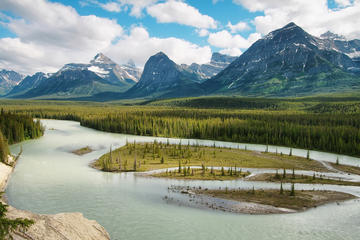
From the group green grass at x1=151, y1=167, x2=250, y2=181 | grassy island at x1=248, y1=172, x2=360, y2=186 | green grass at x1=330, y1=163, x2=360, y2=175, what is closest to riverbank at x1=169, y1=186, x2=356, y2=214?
green grass at x1=151, y1=167, x2=250, y2=181

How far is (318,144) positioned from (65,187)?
281ft

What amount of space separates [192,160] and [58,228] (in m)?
50.1

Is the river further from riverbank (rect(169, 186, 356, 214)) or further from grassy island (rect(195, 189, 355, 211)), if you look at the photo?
grassy island (rect(195, 189, 355, 211))

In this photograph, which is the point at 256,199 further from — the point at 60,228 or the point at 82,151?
the point at 82,151

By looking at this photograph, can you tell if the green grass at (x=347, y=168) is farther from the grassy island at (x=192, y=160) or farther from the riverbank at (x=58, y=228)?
the riverbank at (x=58, y=228)

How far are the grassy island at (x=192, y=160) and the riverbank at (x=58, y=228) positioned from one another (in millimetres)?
33596

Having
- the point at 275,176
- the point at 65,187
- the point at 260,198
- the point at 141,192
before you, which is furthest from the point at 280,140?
the point at 65,187

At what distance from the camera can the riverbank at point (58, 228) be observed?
17.6m

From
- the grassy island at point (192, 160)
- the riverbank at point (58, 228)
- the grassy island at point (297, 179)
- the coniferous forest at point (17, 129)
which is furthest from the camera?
the coniferous forest at point (17, 129)

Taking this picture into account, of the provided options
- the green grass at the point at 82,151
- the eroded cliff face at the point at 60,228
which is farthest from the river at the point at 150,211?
the green grass at the point at 82,151

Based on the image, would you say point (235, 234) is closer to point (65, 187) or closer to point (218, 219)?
point (218, 219)

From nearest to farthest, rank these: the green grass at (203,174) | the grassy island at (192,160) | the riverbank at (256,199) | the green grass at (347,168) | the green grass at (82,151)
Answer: the riverbank at (256,199)
the green grass at (203,174)
the grassy island at (192,160)
the green grass at (347,168)
the green grass at (82,151)

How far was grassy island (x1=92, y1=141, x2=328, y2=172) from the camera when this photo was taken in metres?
59.3

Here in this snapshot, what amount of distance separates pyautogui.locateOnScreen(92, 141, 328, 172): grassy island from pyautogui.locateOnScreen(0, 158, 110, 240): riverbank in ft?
110
